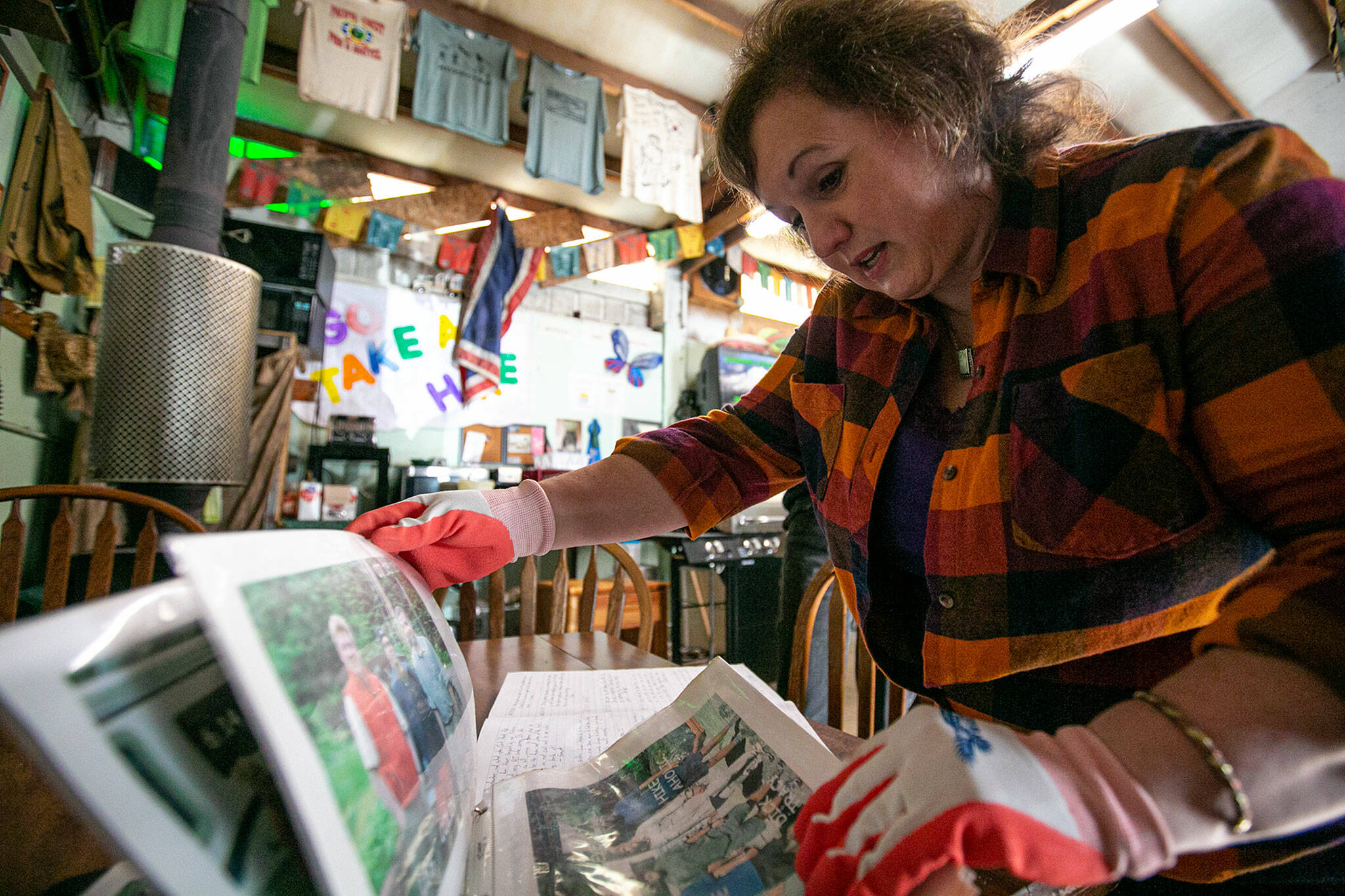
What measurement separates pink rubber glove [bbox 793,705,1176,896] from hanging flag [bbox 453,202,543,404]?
357cm

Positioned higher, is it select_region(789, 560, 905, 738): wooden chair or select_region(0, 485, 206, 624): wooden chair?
select_region(0, 485, 206, 624): wooden chair

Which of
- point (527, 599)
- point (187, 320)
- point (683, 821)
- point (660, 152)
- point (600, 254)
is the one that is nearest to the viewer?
point (683, 821)

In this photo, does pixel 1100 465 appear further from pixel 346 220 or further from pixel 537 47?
pixel 346 220

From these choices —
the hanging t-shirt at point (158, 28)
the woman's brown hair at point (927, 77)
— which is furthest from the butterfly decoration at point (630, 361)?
the woman's brown hair at point (927, 77)

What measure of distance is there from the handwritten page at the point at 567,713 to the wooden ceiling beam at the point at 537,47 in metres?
2.70

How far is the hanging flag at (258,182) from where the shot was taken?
10.1ft

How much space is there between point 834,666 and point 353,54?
3.21 metres

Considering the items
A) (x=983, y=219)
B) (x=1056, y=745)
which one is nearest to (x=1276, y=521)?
(x=1056, y=745)

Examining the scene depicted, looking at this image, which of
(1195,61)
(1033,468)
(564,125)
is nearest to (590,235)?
(564,125)

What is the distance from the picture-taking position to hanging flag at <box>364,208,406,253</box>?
11.0 ft

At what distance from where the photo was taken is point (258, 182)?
10.2 ft

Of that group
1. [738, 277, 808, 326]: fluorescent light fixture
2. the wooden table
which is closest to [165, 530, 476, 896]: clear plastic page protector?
the wooden table

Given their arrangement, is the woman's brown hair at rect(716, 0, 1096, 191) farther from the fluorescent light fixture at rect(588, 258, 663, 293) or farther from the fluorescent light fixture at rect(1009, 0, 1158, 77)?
the fluorescent light fixture at rect(588, 258, 663, 293)

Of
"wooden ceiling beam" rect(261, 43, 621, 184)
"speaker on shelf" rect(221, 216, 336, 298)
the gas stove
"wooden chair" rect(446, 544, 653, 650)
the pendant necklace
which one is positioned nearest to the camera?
the pendant necklace
